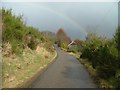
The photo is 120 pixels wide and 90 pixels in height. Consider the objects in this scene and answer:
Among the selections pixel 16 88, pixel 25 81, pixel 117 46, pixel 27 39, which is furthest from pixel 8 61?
pixel 27 39

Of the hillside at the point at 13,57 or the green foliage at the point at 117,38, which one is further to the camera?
the green foliage at the point at 117,38

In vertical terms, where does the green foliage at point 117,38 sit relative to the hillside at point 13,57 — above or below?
above

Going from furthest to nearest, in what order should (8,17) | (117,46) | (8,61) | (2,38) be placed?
(8,17) < (2,38) < (8,61) < (117,46)

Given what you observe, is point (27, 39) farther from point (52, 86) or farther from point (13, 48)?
point (52, 86)

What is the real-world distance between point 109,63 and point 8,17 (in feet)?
32.5

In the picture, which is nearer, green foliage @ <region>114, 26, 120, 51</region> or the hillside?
the hillside

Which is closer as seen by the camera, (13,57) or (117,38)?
(117,38)

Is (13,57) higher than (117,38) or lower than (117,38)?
Answer: lower

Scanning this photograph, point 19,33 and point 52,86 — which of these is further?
point 19,33

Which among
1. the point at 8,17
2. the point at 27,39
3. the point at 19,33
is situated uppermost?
the point at 8,17

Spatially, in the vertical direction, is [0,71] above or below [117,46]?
below

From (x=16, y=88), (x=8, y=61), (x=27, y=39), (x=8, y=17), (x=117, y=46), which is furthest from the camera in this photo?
(x=27, y=39)

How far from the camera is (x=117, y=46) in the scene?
1667 centimetres

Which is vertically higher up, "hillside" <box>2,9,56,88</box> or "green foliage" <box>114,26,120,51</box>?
"green foliage" <box>114,26,120,51</box>
